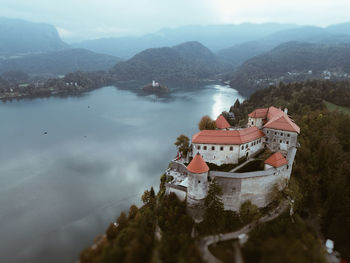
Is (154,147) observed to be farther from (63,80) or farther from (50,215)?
(63,80)

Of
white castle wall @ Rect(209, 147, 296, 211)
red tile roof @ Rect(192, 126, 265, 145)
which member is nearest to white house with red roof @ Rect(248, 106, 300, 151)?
red tile roof @ Rect(192, 126, 265, 145)

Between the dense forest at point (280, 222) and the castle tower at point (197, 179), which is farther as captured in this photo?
the castle tower at point (197, 179)

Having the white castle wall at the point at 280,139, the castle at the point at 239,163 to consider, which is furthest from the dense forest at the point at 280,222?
the white castle wall at the point at 280,139

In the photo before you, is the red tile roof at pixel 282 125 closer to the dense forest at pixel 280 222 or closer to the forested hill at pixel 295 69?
the dense forest at pixel 280 222

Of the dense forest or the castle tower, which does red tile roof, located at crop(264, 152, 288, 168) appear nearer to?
the dense forest

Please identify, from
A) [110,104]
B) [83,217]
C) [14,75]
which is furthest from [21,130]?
[14,75]

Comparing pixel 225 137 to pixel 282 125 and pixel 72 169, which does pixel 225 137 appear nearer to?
pixel 282 125
